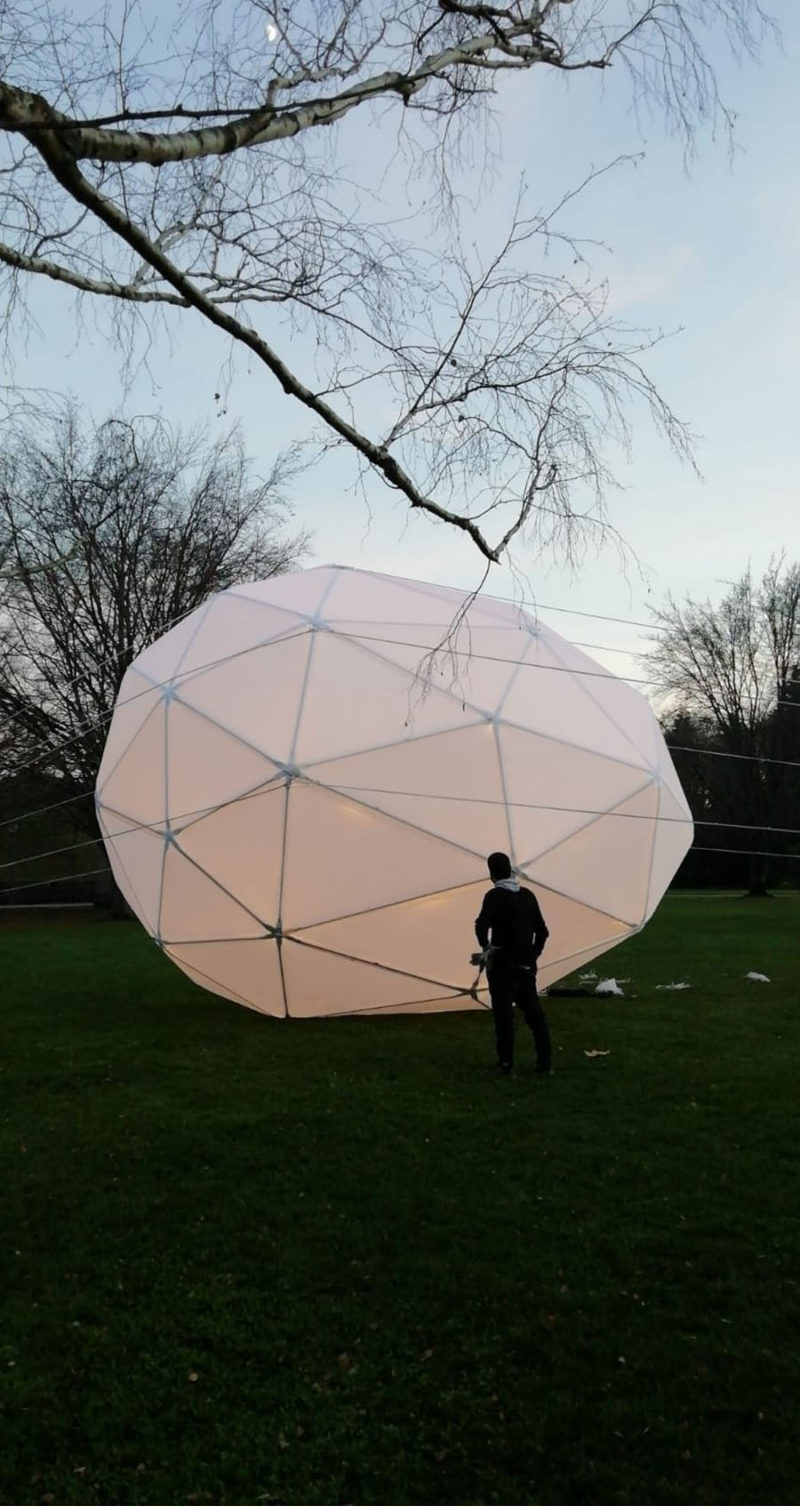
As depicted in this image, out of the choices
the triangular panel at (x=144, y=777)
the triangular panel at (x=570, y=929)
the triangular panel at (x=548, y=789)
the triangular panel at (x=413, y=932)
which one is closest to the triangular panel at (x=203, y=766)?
the triangular panel at (x=144, y=777)

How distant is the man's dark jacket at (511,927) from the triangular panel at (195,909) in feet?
8.79

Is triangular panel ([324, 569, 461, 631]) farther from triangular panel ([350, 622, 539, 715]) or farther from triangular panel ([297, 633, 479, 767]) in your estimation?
triangular panel ([297, 633, 479, 767])

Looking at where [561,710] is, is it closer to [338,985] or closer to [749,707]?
[338,985]

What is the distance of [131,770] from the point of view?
10.7 meters

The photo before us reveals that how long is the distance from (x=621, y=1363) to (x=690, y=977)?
11.7 metres

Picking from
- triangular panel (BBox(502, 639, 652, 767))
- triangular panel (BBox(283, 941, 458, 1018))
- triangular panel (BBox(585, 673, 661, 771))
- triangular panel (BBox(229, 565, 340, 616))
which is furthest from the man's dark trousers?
triangular panel (BBox(229, 565, 340, 616))

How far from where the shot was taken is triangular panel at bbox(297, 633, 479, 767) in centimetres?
948

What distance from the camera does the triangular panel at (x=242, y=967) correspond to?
977 centimetres

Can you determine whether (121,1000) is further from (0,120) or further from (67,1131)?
(0,120)

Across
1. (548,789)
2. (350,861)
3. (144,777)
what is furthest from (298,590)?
(548,789)

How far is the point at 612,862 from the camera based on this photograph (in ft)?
33.5

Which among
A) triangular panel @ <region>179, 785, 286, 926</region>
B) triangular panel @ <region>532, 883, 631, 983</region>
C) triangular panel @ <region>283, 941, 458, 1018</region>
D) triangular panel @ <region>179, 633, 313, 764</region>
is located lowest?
triangular panel @ <region>283, 941, 458, 1018</region>

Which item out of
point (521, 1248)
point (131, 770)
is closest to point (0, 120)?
point (521, 1248)

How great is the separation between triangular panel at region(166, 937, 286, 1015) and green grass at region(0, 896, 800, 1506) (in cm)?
119
